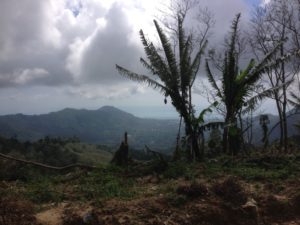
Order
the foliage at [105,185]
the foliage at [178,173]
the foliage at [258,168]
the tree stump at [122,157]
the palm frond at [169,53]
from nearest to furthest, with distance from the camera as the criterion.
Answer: the foliage at [105,185] → the foliage at [258,168] → the foliage at [178,173] → the tree stump at [122,157] → the palm frond at [169,53]

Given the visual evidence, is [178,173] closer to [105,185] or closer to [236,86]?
[105,185]

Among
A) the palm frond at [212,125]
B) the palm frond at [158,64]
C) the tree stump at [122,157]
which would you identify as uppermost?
the palm frond at [158,64]

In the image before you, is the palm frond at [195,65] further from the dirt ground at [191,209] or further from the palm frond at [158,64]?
the dirt ground at [191,209]

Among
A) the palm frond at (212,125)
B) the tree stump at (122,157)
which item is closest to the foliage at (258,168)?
the palm frond at (212,125)

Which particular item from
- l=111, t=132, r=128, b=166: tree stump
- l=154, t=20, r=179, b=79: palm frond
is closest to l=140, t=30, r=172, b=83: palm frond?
l=154, t=20, r=179, b=79: palm frond

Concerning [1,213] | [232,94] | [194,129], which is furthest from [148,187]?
[232,94]

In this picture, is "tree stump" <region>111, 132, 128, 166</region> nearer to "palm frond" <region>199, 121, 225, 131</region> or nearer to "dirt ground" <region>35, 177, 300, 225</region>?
"palm frond" <region>199, 121, 225, 131</region>

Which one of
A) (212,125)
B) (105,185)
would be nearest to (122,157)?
(105,185)

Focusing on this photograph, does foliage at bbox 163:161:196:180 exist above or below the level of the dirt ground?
above

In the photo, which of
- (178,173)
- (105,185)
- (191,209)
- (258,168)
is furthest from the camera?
(258,168)

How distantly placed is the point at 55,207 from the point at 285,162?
7.22m

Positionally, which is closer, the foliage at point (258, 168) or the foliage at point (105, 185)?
the foliage at point (105, 185)

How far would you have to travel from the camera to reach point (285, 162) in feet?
34.5

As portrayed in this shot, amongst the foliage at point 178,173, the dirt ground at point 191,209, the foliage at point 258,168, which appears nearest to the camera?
the dirt ground at point 191,209
